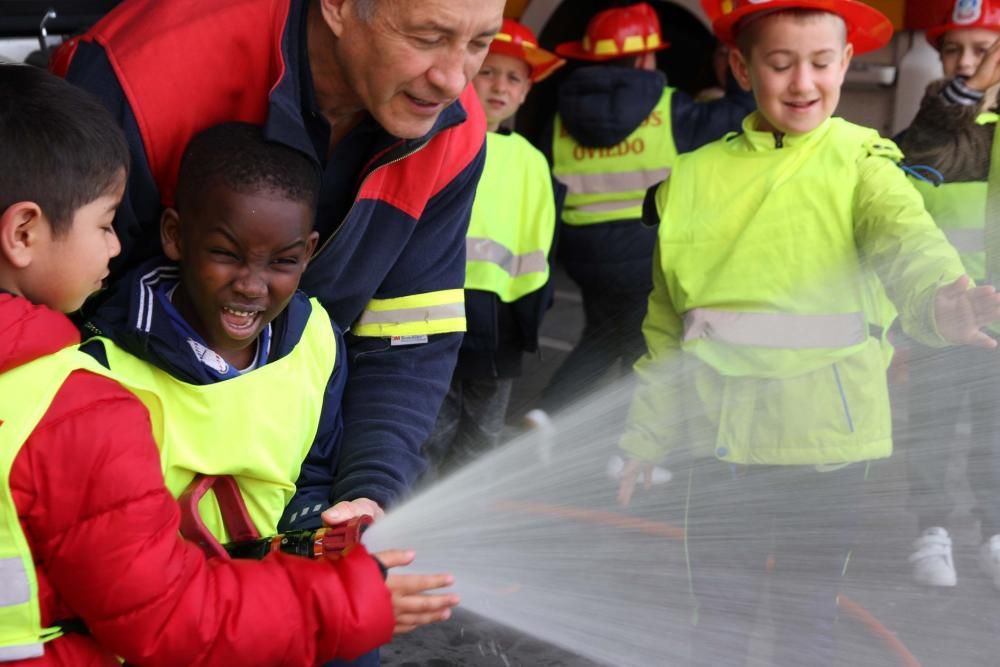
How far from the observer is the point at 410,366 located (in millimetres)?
2586

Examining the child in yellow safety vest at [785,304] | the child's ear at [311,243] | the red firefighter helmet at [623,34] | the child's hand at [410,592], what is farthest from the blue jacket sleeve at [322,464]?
the red firefighter helmet at [623,34]

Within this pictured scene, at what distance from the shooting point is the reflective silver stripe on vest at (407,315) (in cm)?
257

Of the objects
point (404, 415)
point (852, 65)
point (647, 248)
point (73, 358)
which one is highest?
point (73, 358)

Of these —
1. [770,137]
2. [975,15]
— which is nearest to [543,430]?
[770,137]

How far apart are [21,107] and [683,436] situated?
7.17 feet

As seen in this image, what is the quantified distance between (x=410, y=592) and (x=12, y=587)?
61cm

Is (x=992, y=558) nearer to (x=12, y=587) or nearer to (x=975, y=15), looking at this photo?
(x=975, y=15)

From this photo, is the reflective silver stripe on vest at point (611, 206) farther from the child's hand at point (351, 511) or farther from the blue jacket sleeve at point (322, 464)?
the child's hand at point (351, 511)

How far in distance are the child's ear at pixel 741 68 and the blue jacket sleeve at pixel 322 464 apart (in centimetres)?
161

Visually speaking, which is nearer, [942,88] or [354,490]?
[354,490]

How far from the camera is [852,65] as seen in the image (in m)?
5.69

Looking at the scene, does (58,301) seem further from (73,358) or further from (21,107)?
(21,107)

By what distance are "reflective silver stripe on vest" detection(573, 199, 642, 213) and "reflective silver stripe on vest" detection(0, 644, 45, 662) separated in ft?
12.7

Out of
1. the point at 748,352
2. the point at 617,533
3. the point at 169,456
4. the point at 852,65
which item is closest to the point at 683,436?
the point at 748,352
